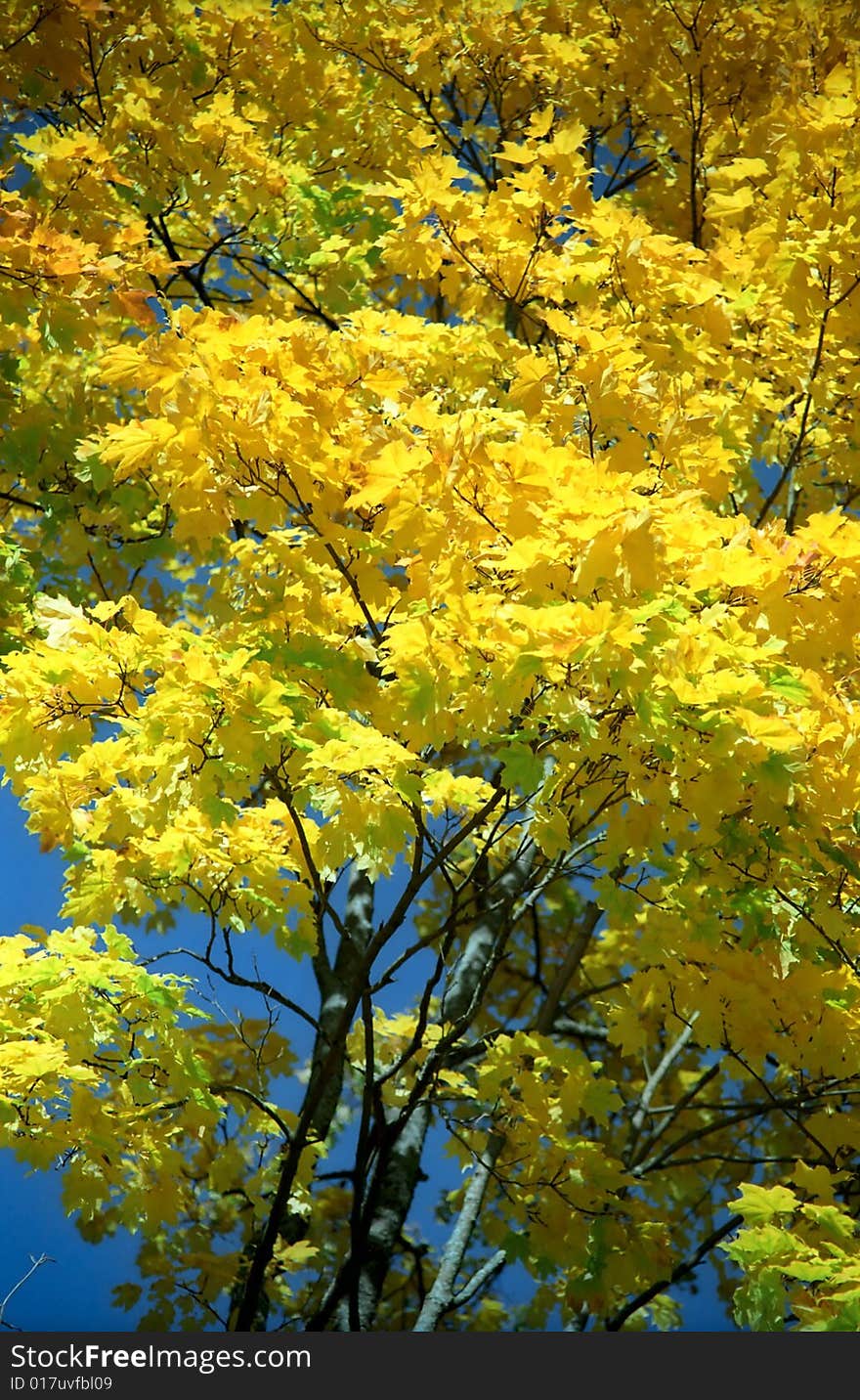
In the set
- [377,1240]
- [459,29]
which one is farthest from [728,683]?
[459,29]

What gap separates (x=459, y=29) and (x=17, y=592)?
2387 mm

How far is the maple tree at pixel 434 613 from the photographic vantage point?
2254 millimetres

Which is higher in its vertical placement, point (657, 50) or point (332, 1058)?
point (657, 50)

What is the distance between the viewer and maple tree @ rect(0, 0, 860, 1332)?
2254mm

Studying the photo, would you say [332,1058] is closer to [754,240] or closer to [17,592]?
[17,592]

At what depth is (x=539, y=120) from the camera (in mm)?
3223

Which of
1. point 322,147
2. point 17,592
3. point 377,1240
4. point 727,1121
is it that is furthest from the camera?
point 322,147

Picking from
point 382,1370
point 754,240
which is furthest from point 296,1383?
point 754,240

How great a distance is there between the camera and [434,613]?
2307 mm

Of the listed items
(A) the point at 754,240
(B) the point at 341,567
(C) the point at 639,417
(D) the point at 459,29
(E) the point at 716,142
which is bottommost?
(B) the point at 341,567

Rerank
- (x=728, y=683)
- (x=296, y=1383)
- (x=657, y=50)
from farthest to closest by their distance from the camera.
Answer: (x=657, y=50), (x=296, y=1383), (x=728, y=683)

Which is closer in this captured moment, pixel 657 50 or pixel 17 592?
pixel 17 592

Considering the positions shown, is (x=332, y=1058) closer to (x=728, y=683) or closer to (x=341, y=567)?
(x=341, y=567)

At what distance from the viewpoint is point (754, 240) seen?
3344mm
